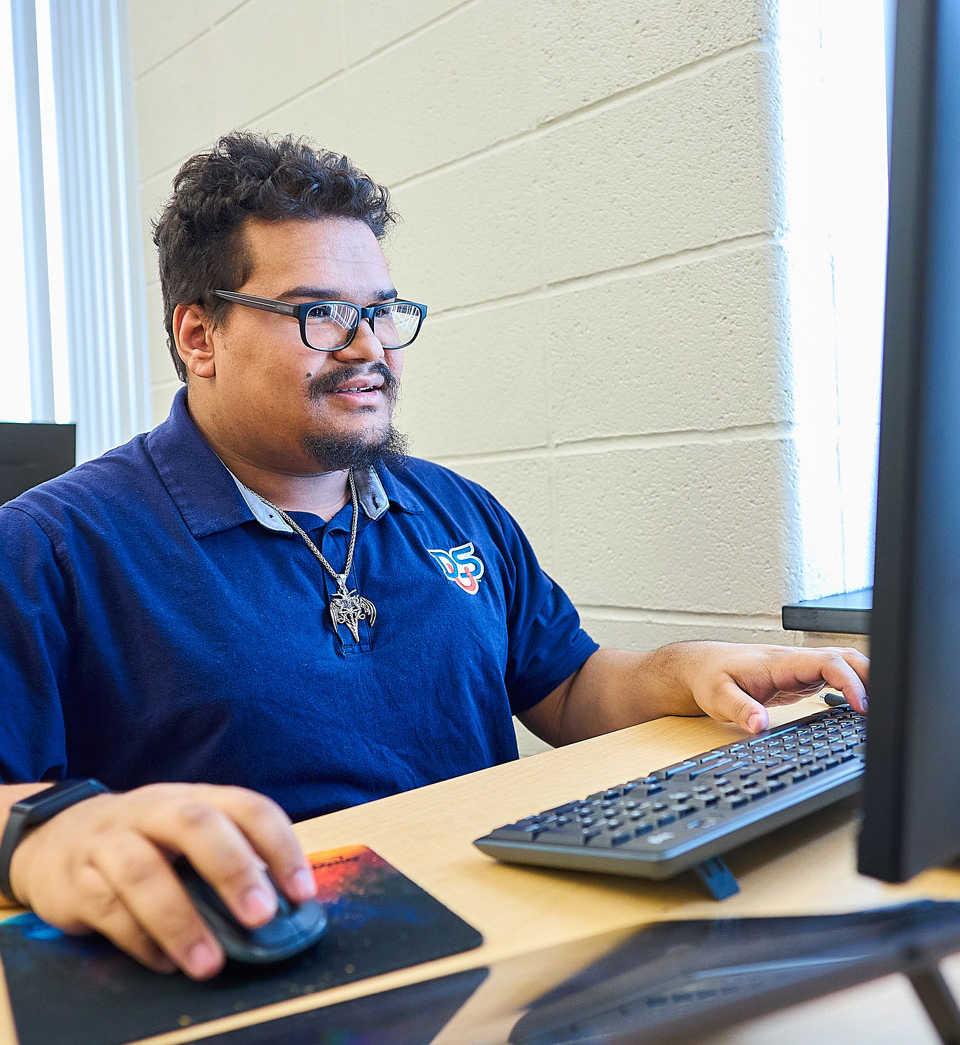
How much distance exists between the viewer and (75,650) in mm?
1086

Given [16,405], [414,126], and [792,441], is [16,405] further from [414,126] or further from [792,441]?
[792,441]

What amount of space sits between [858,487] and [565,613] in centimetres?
48

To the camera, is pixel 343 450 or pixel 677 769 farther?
pixel 343 450

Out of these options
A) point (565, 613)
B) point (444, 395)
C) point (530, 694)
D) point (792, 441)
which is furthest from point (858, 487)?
point (444, 395)

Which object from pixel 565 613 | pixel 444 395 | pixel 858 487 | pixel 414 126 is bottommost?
pixel 565 613

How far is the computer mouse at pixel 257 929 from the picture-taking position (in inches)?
19.6

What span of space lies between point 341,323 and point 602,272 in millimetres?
528

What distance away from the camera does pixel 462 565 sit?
1.38 m

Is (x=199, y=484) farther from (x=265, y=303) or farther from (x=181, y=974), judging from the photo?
(x=181, y=974)

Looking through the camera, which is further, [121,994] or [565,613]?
[565,613]

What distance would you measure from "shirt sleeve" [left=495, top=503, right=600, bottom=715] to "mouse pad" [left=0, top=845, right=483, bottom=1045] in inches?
33.2

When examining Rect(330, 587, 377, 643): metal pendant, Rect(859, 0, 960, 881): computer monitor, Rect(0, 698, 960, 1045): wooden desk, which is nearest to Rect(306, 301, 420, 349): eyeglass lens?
Rect(330, 587, 377, 643): metal pendant

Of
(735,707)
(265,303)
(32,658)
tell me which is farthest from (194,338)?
(735,707)

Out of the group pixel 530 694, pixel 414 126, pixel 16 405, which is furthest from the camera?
pixel 16 405
